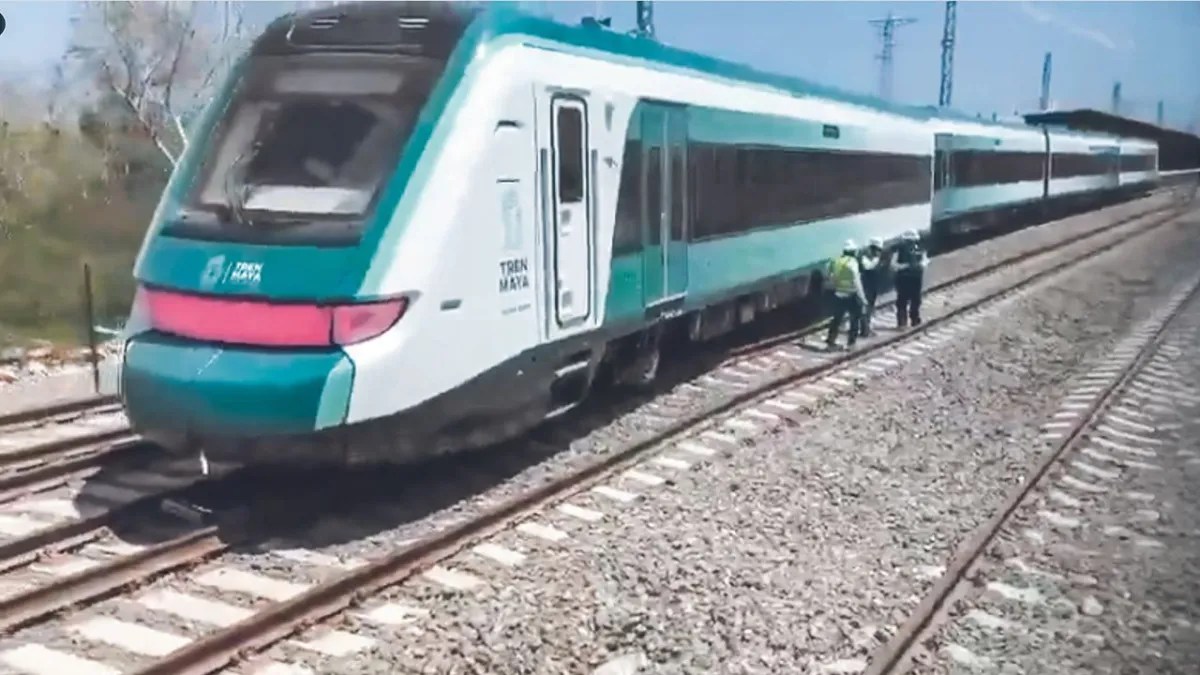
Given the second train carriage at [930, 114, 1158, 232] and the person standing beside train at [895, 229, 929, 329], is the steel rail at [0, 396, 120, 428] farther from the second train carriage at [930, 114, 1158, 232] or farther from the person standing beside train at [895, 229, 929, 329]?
the second train carriage at [930, 114, 1158, 232]

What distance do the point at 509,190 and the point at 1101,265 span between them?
75.3 feet

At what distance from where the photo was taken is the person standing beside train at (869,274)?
16.6m

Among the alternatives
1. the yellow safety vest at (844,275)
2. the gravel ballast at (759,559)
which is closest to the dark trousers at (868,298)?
the yellow safety vest at (844,275)

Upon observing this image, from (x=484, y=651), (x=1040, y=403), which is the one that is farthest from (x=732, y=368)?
(x=484, y=651)

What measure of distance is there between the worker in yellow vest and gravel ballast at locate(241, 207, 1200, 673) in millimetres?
2995

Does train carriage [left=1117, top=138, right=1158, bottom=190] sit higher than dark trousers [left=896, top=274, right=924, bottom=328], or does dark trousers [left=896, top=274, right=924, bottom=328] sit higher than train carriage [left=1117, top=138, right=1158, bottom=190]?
train carriage [left=1117, top=138, right=1158, bottom=190]

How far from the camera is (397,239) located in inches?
288

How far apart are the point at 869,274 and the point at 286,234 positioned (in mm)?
10977

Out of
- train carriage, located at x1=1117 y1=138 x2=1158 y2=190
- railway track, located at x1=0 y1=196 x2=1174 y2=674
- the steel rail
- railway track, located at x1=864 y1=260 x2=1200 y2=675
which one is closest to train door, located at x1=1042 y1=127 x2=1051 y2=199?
train carriage, located at x1=1117 y1=138 x2=1158 y2=190

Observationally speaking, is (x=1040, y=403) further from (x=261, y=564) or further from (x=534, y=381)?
(x=261, y=564)

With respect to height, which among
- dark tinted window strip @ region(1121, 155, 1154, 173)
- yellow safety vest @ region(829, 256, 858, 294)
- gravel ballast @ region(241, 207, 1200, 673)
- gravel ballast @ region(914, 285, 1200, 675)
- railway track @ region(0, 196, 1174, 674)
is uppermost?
dark tinted window strip @ region(1121, 155, 1154, 173)

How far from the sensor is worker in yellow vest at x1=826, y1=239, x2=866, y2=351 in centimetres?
1549

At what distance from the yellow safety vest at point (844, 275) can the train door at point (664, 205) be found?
4.43 metres

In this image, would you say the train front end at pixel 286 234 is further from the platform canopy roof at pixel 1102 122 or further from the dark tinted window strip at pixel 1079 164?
the platform canopy roof at pixel 1102 122
